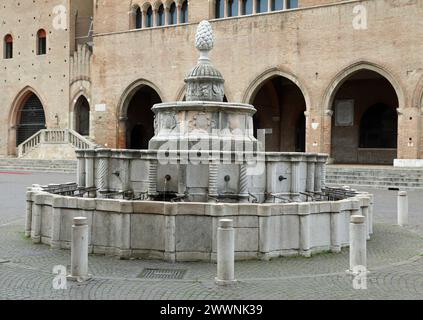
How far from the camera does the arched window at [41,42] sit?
34.8 m

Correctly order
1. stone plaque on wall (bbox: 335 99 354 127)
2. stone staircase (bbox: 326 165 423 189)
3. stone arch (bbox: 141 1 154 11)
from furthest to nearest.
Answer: stone arch (bbox: 141 1 154 11), stone plaque on wall (bbox: 335 99 354 127), stone staircase (bbox: 326 165 423 189)

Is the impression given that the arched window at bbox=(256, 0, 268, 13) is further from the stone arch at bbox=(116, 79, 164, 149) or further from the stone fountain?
the stone fountain

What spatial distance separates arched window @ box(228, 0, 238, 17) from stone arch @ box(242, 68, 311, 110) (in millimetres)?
4174

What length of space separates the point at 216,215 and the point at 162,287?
1.46m

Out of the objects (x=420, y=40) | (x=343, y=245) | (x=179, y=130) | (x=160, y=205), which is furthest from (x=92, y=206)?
(x=420, y=40)

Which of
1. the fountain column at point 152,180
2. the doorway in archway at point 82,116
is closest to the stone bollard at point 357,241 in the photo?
the fountain column at point 152,180

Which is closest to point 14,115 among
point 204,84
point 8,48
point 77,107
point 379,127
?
point 8,48

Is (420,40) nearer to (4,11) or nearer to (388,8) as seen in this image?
(388,8)

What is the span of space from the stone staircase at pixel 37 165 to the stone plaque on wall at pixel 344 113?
15.3 meters

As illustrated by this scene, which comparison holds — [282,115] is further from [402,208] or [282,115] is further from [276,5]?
[402,208]

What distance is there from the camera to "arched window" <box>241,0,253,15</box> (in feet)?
88.8

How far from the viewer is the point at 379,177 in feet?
65.1

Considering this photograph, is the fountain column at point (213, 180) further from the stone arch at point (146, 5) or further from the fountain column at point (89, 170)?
the stone arch at point (146, 5)

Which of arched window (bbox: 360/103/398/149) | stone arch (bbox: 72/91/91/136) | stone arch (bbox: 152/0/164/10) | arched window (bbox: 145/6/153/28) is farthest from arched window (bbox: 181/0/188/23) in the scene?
arched window (bbox: 360/103/398/149)
